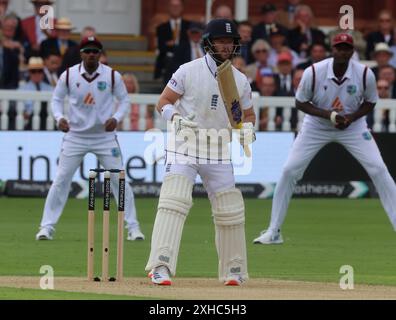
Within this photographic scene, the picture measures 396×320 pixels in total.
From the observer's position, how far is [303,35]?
1017 inches

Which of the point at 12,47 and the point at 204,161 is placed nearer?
the point at 204,161

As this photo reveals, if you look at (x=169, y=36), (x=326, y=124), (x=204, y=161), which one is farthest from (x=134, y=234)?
(x=169, y=36)

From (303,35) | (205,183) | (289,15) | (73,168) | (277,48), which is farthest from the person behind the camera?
(289,15)

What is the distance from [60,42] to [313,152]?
8.26 metres

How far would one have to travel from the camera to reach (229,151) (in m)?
13.0

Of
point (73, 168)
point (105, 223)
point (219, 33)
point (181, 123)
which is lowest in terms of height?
point (73, 168)

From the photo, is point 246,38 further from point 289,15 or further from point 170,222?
point 170,222

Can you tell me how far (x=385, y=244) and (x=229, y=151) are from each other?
483 centimetres

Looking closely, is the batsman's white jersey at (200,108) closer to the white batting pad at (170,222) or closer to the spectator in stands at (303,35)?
the white batting pad at (170,222)

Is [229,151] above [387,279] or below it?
above

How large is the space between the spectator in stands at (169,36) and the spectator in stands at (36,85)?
2.83m
